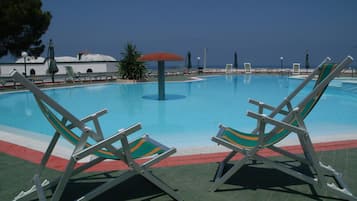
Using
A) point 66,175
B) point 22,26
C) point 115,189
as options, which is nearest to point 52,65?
point 22,26

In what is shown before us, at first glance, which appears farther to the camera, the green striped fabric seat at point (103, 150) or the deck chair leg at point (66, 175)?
the green striped fabric seat at point (103, 150)

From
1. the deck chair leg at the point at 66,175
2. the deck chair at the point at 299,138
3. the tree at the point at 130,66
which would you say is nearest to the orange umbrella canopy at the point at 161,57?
the tree at the point at 130,66

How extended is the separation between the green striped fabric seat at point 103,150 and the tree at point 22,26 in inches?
754

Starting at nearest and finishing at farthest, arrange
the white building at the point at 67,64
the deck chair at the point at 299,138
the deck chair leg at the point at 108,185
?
the deck chair leg at the point at 108,185 < the deck chair at the point at 299,138 < the white building at the point at 67,64

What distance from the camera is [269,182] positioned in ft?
9.50

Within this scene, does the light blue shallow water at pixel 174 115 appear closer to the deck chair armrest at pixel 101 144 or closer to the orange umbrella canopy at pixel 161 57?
→ the orange umbrella canopy at pixel 161 57

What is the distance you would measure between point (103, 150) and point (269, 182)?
1625mm

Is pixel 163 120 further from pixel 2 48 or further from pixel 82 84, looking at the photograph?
pixel 2 48

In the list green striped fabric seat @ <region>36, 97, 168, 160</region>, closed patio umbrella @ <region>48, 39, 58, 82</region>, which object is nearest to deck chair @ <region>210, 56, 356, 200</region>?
green striped fabric seat @ <region>36, 97, 168, 160</region>

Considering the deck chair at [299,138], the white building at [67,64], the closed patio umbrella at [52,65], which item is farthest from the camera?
the white building at [67,64]

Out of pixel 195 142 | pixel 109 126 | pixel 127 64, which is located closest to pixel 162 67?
pixel 109 126

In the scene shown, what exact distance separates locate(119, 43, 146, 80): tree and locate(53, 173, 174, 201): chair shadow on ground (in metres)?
17.4

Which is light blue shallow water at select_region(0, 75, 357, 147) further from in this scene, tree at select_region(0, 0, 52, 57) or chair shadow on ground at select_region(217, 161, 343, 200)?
tree at select_region(0, 0, 52, 57)

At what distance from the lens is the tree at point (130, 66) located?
20.1m
